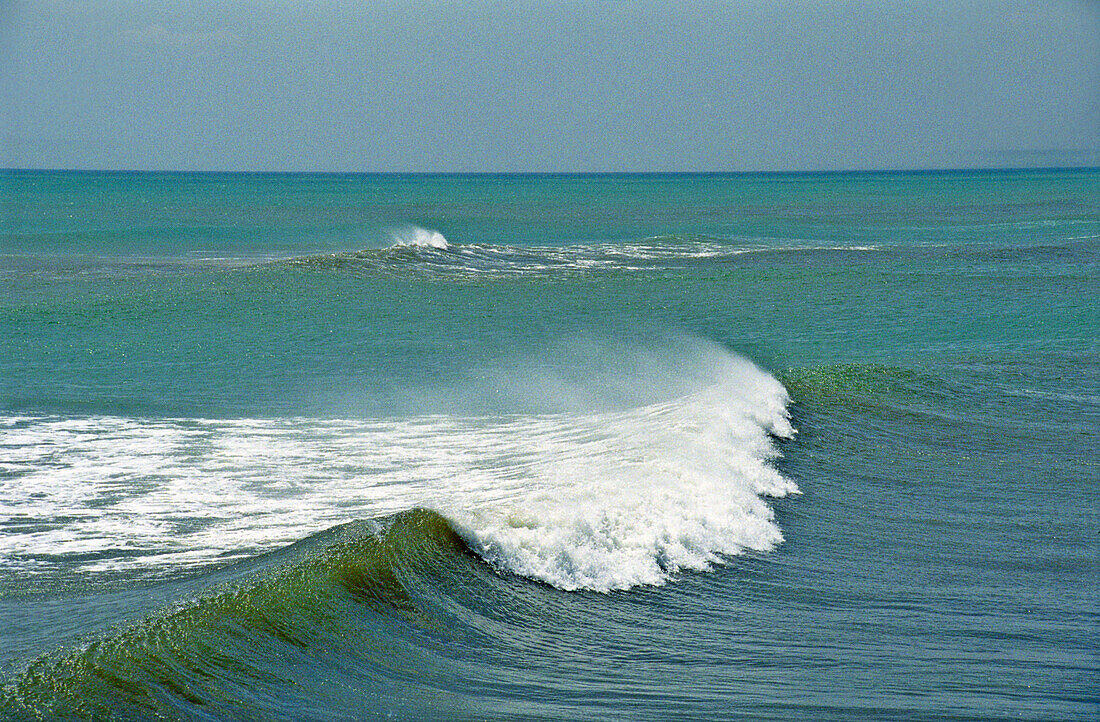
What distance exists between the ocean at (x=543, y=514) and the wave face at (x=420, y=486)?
4 centimetres

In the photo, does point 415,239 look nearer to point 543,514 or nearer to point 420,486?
point 420,486

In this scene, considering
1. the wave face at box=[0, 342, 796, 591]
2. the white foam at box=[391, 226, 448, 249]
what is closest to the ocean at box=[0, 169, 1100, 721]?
the wave face at box=[0, 342, 796, 591]

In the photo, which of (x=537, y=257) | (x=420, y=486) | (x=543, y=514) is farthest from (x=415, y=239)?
(x=543, y=514)

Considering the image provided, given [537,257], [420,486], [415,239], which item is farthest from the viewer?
[415,239]

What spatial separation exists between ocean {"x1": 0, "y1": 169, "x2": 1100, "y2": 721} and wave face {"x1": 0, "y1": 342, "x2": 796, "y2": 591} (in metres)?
0.04

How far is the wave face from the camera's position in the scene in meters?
7.38

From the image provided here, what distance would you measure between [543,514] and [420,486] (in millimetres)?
1539

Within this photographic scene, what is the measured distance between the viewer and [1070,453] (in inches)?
430

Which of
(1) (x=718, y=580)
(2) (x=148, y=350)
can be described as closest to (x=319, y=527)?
(1) (x=718, y=580)

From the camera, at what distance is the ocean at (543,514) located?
5.55m

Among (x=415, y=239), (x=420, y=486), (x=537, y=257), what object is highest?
(x=415, y=239)

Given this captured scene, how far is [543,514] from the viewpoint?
25.6 feet

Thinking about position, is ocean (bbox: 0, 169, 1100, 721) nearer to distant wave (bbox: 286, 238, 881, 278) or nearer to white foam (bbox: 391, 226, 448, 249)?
distant wave (bbox: 286, 238, 881, 278)

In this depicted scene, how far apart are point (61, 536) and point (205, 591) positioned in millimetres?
1757
